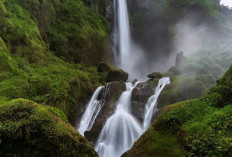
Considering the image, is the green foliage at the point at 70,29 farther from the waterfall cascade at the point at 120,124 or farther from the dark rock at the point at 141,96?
the dark rock at the point at 141,96

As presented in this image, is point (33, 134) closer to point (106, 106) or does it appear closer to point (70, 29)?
point (106, 106)

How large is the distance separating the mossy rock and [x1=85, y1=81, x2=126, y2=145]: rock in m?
5.52

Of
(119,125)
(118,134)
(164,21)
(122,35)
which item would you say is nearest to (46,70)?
(119,125)

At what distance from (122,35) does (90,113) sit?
21685mm

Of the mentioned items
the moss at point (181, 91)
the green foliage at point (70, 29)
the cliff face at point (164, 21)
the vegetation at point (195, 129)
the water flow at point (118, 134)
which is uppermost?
the cliff face at point (164, 21)

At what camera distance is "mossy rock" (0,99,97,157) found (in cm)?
521

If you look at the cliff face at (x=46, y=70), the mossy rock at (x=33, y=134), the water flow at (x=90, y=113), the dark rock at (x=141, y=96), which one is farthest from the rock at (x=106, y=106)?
the mossy rock at (x=33, y=134)

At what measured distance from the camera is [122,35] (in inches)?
1278

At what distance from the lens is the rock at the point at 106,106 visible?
11405mm

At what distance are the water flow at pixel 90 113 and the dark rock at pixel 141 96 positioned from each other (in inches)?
102

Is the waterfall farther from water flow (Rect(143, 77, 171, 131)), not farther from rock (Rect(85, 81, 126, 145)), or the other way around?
water flow (Rect(143, 77, 171, 131))

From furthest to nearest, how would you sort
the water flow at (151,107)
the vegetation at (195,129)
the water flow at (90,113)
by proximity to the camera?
1. the water flow at (90,113)
2. the water flow at (151,107)
3. the vegetation at (195,129)

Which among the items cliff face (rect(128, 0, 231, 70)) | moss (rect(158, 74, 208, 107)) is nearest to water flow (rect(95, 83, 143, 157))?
moss (rect(158, 74, 208, 107))

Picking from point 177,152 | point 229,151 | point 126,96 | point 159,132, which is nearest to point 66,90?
point 126,96
